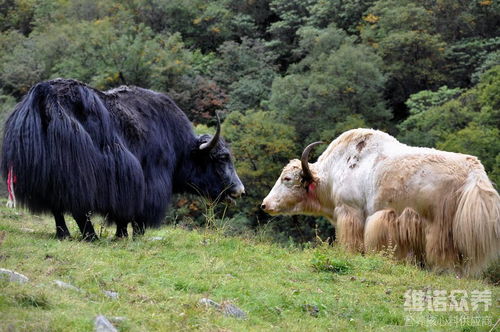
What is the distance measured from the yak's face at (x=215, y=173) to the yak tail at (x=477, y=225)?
2969 mm

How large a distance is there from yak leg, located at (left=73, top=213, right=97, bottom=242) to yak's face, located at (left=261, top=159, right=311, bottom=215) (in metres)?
2.96

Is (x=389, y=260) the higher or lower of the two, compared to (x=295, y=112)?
higher

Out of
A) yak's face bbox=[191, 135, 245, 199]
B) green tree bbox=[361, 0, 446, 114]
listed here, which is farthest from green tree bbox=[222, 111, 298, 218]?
yak's face bbox=[191, 135, 245, 199]

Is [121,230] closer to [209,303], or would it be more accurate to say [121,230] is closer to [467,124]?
[209,303]

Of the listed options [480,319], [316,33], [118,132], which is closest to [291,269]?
[480,319]

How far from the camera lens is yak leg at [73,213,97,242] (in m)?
6.78

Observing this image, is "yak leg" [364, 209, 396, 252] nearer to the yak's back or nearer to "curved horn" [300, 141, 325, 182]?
"curved horn" [300, 141, 325, 182]

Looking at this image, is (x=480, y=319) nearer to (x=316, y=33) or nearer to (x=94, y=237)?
(x=94, y=237)

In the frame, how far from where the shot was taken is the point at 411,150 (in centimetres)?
779

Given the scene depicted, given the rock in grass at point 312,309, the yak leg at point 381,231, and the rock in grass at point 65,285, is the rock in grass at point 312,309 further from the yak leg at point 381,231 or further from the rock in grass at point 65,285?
the yak leg at point 381,231

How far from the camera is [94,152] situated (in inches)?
269

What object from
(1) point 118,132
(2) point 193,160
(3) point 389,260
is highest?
(1) point 118,132

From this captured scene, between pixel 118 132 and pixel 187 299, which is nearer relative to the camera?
pixel 187 299

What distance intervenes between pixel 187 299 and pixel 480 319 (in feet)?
7.33
